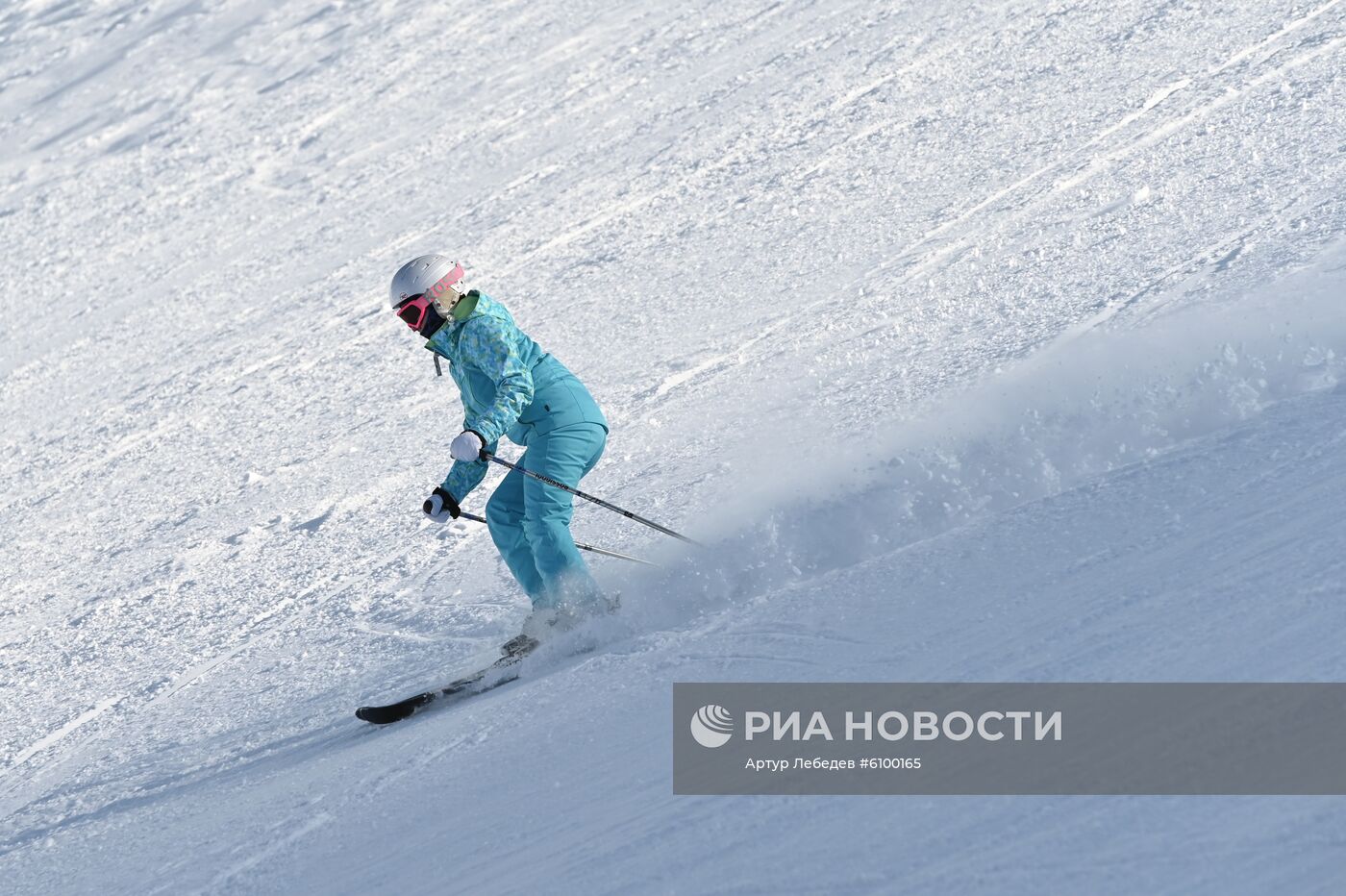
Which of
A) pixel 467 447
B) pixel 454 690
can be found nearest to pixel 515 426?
pixel 467 447

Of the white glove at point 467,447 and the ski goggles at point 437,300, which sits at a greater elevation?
the ski goggles at point 437,300

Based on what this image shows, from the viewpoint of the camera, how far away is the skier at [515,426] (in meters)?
5.77

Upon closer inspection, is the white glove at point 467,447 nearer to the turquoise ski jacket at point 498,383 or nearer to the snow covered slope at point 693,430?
the turquoise ski jacket at point 498,383

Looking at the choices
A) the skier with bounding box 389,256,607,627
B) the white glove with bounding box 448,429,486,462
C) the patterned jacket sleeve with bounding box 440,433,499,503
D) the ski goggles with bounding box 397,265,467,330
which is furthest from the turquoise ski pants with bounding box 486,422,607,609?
the ski goggles with bounding box 397,265,467,330

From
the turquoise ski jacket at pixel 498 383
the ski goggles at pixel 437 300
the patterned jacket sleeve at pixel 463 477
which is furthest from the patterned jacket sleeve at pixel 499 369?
the patterned jacket sleeve at pixel 463 477

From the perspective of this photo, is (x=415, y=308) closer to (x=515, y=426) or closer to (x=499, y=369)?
(x=499, y=369)

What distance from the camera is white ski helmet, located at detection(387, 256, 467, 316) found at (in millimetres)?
5738

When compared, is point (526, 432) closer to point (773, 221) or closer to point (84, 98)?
point (773, 221)

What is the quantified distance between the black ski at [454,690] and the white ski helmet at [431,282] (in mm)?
1466

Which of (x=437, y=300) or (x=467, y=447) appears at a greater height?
(x=437, y=300)

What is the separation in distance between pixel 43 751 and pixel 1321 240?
24.1 feet

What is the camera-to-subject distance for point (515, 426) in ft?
20.7

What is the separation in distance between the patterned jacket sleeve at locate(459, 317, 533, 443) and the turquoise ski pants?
1.08 ft

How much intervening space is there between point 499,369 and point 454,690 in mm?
1327
